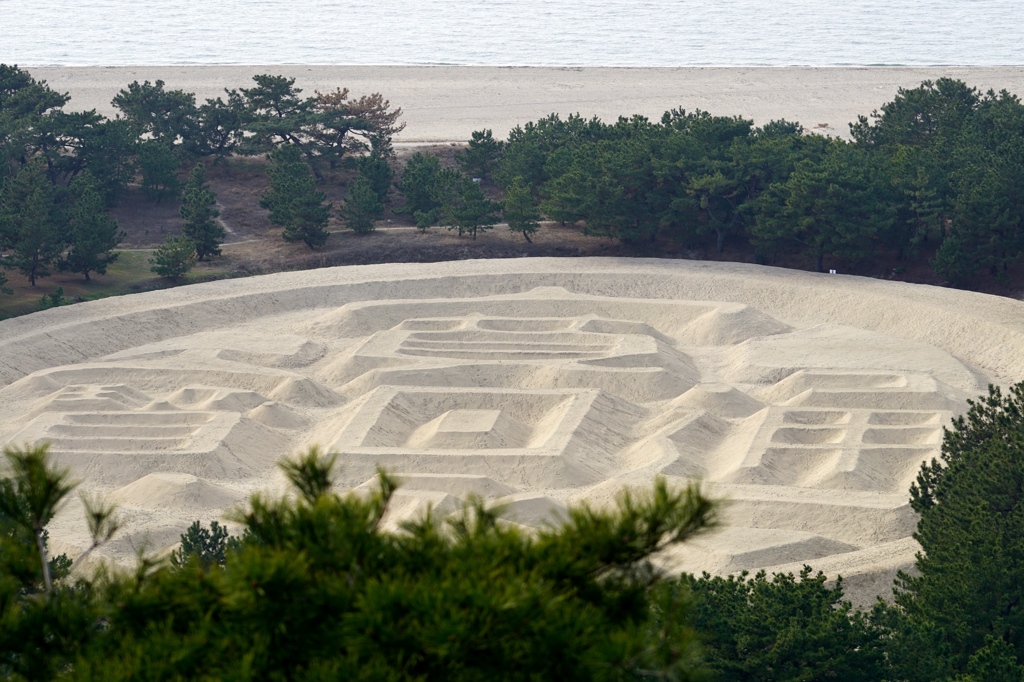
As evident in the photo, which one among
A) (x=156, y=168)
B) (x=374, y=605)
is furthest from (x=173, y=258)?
(x=374, y=605)

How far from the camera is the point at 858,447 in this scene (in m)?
39.2

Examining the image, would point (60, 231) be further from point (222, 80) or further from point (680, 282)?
point (222, 80)

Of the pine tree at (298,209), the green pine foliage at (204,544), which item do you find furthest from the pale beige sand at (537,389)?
the pine tree at (298,209)

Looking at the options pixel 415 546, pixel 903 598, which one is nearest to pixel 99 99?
pixel 903 598

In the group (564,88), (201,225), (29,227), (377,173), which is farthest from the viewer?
(564,88)

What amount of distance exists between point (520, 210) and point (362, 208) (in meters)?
8.85

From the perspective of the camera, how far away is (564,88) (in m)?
106

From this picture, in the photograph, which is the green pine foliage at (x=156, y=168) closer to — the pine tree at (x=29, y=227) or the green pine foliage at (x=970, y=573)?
the pine tree at (x=29, y=227)

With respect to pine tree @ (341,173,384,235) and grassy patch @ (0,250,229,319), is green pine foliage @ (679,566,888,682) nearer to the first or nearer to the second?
grassy patch @ (0,250,229,319)

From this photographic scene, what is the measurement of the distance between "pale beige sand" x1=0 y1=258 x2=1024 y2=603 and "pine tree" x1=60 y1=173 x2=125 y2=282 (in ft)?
15.6

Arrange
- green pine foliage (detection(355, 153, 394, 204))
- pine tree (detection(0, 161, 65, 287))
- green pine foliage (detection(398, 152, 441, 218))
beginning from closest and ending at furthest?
pine tree (detection(0, 161, 65, 287))
green pine foliage (detection(398, 152, 441, 218))
green pine foliage (detection(355, 153, 394, 204))

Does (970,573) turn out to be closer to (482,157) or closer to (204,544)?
(204,544)

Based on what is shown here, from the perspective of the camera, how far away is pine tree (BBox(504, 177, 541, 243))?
62188 millimetres

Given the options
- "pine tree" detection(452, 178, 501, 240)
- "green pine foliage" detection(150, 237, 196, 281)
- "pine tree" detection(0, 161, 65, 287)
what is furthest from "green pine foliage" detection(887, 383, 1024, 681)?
"pine tree" detection(0, 161, 65, 287)
